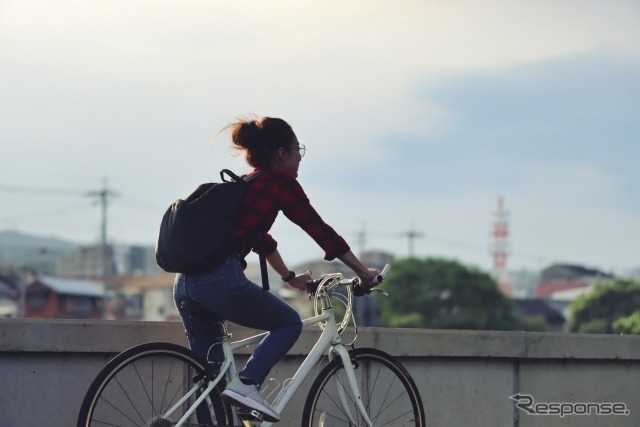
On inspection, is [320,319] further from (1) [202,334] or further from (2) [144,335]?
(2) [144,335]

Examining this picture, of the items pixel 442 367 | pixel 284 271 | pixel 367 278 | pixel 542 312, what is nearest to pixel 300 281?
pixel 284 271

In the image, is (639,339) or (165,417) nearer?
(165,417)

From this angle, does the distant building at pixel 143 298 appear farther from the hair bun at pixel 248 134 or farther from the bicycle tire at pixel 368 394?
the hair bun at pixel 248 134

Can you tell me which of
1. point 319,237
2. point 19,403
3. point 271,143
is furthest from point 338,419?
point 19,403

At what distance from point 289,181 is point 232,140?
366 mm

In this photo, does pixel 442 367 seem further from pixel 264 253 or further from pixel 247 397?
pixel 247 397

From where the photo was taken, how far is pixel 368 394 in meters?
6.16

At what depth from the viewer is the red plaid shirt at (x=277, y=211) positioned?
5.49 meters

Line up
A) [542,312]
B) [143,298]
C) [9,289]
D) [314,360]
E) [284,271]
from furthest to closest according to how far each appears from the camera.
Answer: [143,298] < [542,312] < [9,289] < [284,271] < [314,360]

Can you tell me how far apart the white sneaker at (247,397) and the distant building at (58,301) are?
112 meters

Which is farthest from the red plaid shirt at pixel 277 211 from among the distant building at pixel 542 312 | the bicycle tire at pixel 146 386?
the distant building at pixel 542 312

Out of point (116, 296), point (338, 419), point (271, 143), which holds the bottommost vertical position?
point (116, 296)

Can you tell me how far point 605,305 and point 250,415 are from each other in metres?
98.0

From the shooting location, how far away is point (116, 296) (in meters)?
154
